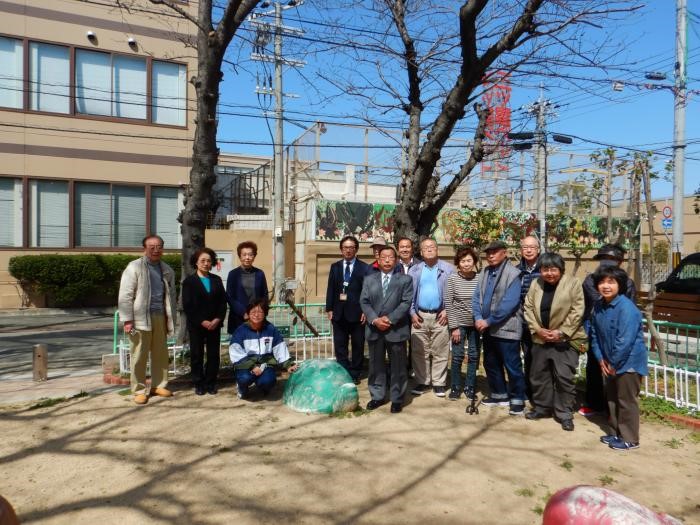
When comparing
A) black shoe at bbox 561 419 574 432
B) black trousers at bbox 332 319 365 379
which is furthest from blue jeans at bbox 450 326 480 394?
black trousers at bbox 332 319 365 379

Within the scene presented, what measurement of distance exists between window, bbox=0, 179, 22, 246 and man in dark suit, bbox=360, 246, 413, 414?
47.8 feet

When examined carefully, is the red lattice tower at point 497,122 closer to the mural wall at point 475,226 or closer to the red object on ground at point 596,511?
the mural wall at point 475,226

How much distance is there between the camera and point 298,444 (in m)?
4.50

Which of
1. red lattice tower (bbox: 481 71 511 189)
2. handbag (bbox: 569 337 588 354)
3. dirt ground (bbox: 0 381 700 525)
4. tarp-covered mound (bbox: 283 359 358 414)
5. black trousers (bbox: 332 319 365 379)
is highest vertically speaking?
red lattice tower (bbox: 481 71 511 189)

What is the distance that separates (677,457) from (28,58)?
18615mm

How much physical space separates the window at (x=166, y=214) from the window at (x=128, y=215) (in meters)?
0.33

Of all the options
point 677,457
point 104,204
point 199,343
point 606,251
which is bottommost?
point 677,457

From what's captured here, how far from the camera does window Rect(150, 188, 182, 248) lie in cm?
1745

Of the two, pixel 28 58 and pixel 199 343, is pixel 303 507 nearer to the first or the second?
pixel 199 343

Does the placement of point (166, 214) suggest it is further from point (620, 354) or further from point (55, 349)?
point (620, 354)

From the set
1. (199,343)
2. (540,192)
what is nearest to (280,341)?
(199,343)

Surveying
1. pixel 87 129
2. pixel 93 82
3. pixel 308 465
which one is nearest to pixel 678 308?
pixel 308 465

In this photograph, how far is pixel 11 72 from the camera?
15.6m

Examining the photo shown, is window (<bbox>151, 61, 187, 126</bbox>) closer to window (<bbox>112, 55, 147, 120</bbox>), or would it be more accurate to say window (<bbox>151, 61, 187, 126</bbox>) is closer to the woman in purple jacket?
window (<bbox>112, 55, 147, 120</bbox>)
